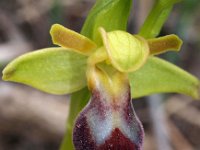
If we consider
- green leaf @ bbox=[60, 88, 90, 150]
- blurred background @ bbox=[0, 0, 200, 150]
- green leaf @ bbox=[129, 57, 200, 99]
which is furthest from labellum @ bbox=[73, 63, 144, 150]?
blurred background @ bbox=[0, 0, 200, 150]

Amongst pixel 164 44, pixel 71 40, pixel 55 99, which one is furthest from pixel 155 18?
pixel 55 99

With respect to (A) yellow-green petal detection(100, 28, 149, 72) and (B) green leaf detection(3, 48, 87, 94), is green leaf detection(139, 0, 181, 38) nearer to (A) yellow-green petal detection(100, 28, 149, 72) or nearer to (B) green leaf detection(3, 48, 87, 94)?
(A) yellow-green petal detection(100, 28, 149, 72)

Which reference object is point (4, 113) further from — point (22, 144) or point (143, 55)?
point (143, 55)

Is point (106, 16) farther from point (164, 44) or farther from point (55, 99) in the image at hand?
point (55, 99)

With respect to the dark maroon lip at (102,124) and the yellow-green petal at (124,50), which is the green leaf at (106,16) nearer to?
the yellow-green petal at (124,50)

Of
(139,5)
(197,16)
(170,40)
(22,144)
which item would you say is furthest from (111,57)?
(197,16)

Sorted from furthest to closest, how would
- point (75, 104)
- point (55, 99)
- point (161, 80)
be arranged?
1. point (55, 99)
2. point (161, 80)
3. point (75, 104)

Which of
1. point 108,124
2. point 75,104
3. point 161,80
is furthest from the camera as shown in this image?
point 161,80
